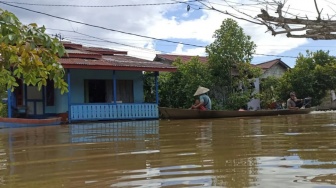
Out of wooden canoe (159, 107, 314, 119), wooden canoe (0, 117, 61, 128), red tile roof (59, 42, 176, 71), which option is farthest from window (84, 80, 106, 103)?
wooden canoe (0, 117, 61, 128)

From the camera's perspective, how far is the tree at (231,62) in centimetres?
2120

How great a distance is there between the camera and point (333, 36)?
28.0 ft

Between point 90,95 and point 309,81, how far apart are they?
1422 cm

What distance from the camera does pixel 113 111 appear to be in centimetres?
1748

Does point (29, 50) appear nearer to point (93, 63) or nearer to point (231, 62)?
point (93, 63)

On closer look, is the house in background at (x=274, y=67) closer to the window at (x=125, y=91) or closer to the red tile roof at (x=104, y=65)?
the red tile roof at (x=104, y=65)

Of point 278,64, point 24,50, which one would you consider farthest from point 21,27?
point 278,64

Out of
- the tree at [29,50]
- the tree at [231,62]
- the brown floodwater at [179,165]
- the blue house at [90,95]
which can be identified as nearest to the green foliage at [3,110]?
the blue house at [90,95]

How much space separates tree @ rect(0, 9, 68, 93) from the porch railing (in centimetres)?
1358

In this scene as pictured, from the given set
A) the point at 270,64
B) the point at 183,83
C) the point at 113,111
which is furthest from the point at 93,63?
the point at 270,64

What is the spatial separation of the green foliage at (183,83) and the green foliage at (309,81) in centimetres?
738

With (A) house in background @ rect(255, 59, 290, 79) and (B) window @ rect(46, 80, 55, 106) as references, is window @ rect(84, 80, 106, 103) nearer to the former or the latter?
(B) window @ rect(46, 80, 55, 106)

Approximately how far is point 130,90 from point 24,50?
55.4 feet

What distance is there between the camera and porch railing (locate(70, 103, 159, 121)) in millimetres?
16547
